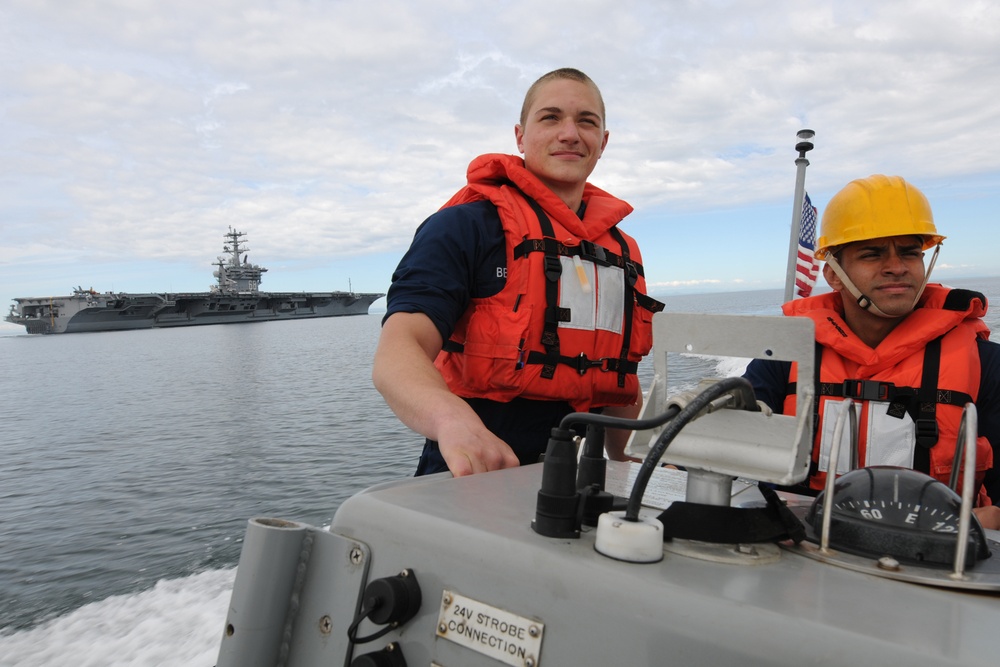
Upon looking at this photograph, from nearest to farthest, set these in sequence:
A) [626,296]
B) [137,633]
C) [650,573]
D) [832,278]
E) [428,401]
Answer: [650,573]
[428,401]
[832,278]
[626,296]
[137,633]

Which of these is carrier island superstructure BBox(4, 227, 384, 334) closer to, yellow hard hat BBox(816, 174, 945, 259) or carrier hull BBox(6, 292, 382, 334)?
carrier hull BBox(6, 292, 382, 334)

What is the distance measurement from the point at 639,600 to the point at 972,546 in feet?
1.71

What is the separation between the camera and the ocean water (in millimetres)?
5387

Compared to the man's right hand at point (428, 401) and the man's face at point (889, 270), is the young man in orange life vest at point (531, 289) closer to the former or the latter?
the man's right hand at point (428, 401)

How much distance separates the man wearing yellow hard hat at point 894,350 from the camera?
223 centimetres

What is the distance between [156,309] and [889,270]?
72.7 m

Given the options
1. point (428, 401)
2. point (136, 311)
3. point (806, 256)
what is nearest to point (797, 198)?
point (806, 256)

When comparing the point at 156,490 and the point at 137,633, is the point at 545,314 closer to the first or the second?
the point at 137,633

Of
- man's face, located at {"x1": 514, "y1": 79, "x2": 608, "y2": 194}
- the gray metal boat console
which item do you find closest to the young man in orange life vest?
man's face, located at {"x1": 514, "y1": 79, "x2": 608, "y2": 194}

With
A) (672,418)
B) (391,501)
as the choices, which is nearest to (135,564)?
(391,501)

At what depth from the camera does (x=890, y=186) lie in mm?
2410

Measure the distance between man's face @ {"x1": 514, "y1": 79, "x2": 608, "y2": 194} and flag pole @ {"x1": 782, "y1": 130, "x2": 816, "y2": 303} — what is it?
24.1 feet

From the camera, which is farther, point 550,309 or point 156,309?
point 156,309

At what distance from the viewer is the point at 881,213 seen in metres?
2.39
